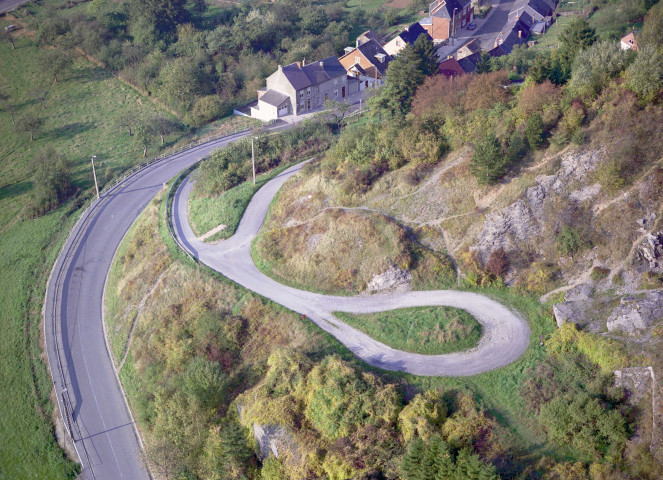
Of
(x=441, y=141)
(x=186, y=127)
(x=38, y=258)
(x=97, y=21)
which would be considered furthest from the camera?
(x=97, y=21)

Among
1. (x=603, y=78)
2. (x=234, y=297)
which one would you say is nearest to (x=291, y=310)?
(x=234, y=297)

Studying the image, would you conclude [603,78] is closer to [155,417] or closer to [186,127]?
[155,417]

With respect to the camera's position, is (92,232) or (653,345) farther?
(92,232)

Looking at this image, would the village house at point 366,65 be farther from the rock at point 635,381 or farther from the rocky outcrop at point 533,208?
the rock at point 635,381

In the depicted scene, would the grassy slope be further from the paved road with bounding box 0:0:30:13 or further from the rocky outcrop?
the rocky outcrop

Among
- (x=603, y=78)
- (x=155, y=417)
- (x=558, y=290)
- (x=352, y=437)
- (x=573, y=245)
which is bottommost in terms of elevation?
(x=155, y=417)

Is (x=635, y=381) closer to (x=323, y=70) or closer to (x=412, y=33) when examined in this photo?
(x=323, y=70)

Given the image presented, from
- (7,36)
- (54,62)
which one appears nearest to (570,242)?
(54,62)
